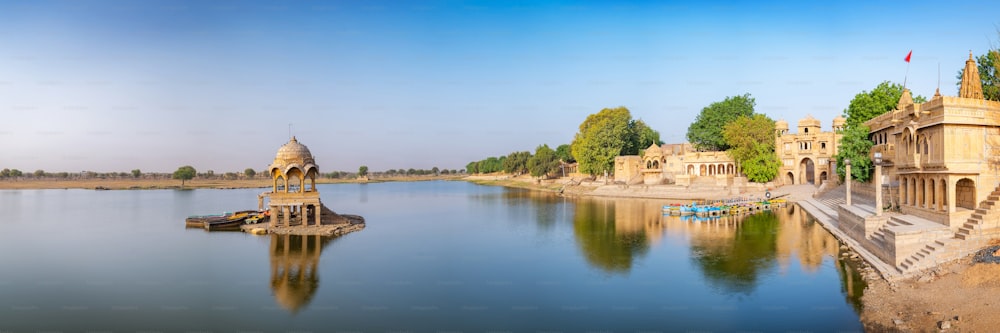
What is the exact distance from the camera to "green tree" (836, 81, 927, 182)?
30.9 m

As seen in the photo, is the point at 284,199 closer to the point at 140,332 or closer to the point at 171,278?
the point at 171,278

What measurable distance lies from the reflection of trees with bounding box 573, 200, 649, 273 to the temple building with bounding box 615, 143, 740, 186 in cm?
1818

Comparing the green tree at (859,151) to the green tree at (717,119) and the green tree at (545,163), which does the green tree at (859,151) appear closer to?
the green tree at (717,119)

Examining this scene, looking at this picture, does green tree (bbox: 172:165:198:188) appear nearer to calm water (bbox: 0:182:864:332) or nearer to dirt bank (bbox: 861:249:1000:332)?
calm water (bbox: 0:182:864:332)

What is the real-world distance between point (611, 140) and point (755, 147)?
17.3 m

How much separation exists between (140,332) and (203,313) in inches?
69.8

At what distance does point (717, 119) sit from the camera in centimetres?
6169

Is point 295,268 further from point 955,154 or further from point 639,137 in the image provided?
point 639,137

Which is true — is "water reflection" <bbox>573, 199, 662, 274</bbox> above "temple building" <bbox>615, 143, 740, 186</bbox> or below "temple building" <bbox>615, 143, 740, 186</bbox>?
below

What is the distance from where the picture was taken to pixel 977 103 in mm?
18359

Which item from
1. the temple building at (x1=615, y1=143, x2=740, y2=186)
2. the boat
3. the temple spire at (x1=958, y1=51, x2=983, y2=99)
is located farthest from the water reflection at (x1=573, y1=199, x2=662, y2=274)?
the boat

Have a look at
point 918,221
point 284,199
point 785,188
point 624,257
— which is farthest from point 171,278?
point 785,188

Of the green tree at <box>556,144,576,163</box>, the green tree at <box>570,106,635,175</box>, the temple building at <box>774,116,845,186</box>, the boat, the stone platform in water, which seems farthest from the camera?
the green tree at <box>556,144,576,163</box>

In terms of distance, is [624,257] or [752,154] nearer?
[624,257]
